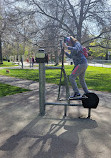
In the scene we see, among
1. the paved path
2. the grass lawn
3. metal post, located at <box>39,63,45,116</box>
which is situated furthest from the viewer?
the grass lawn

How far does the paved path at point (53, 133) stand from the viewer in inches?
92.4

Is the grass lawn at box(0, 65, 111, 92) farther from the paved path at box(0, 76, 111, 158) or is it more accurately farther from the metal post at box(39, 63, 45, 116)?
the metal post at box(39, 63, 45, 116)

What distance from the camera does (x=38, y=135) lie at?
2852 mm

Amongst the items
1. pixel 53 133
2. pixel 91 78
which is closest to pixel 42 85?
pixel 53 133

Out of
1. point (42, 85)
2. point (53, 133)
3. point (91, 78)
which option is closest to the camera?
point (53, 133)

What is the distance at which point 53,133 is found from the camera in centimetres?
294

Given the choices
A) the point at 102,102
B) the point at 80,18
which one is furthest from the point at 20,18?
the point at 102,102

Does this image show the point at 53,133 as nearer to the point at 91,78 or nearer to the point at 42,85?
the point at 42,85

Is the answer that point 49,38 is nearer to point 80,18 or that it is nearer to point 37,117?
point 80,18

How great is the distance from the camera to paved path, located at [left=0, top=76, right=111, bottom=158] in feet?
7.70

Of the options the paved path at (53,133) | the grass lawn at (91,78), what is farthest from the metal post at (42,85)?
the grass lawn at (91,78)

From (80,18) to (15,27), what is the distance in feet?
13.9

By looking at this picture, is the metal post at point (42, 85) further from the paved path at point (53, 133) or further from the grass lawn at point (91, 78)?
the grass lawn at point (91, 78)

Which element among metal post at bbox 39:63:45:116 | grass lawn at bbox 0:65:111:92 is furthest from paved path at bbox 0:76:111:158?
grass lawn at bbox 0:65:111:92
